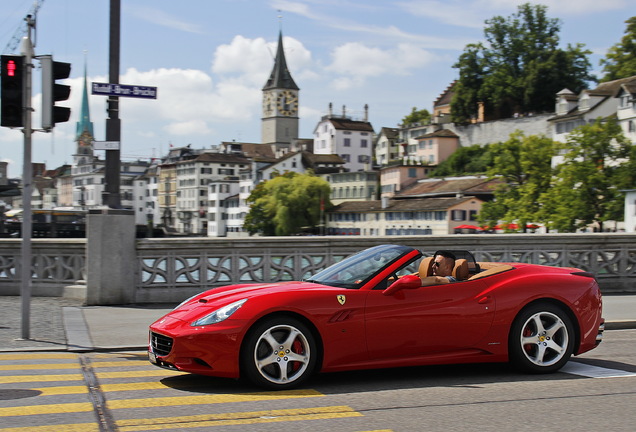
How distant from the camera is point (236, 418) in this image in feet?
19.8

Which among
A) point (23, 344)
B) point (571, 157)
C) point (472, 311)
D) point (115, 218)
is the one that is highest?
point (571, 157)

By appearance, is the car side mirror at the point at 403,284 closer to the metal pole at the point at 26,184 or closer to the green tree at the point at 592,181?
the metal pole at the point at 26,184

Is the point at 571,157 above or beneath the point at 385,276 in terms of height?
above

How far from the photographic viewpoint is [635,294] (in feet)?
52.9

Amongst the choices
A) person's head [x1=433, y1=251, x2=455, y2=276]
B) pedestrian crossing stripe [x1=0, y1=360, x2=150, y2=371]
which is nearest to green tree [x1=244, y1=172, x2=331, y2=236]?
pedestrian crossing stripe [x1=0, y1=360, x2=150, y2=371]

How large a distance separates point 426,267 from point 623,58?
10313cm

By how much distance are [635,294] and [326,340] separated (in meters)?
11.0

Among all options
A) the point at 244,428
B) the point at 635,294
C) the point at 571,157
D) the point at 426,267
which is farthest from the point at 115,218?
the point at 571,157

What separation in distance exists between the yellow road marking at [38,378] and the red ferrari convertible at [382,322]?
0.95 m

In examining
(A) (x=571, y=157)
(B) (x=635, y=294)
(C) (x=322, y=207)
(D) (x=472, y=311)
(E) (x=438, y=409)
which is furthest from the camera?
(C) (x=322, y=207)

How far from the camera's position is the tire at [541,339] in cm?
780

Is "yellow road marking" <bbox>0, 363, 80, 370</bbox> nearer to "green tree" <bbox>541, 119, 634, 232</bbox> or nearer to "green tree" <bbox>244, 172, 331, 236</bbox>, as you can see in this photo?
"green tree" <bbox>541, 119, 634, 232</bbox>

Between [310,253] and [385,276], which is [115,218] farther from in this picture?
[385,276]

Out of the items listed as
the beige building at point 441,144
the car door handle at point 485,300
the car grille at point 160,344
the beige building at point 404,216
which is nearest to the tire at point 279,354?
the car grille at point 160,344
